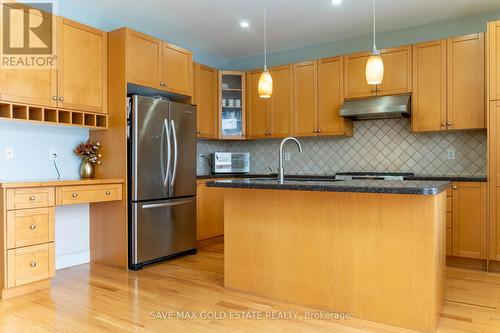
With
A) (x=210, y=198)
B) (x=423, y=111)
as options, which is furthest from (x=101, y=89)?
(x=423, y=111)

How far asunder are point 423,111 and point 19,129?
13.2 feet

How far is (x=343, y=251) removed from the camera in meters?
2.48

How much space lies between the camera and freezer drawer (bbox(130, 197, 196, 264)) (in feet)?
11.9

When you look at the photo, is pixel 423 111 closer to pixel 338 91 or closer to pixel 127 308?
pixel 338 91

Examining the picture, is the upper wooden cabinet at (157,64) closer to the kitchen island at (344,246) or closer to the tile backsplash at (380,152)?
the tile backsplash at (380,152)

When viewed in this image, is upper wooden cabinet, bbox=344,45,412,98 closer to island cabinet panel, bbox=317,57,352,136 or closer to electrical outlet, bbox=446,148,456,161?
island cabinet panel, bbox=317,57,352,136

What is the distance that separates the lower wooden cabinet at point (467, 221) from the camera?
3.60 metres

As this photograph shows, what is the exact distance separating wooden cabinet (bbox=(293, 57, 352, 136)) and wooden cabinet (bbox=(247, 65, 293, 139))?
104 millimetres

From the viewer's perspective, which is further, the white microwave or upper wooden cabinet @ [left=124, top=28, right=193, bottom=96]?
the white microwave

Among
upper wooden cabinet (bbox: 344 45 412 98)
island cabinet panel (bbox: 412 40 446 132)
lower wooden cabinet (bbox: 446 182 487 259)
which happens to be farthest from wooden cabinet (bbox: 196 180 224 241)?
lower wooden cabinet (bbox: 446 182 487 259)

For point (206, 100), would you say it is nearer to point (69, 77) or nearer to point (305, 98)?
point (305, 98)

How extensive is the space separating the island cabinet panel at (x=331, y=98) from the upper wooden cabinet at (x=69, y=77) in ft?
8.35

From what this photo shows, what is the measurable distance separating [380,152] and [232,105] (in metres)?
2.07

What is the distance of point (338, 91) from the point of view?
4598 mm
